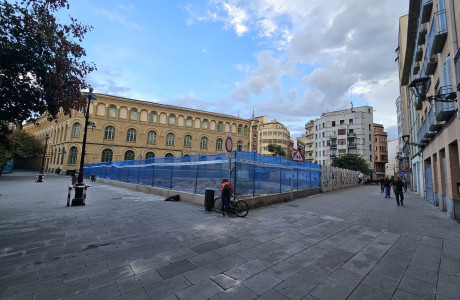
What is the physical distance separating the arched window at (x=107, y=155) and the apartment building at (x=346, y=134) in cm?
5605

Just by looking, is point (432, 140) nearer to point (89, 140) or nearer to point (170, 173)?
point (170, 173)

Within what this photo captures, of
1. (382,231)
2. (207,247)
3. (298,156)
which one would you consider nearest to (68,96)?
(207,247)

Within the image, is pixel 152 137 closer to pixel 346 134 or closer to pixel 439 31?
pixel 439 31

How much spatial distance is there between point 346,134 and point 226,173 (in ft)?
193

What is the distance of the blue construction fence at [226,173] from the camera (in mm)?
9617

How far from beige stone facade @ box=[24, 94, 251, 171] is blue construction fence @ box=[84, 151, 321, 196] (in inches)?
1142

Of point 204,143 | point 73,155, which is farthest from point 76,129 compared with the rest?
point 204,143

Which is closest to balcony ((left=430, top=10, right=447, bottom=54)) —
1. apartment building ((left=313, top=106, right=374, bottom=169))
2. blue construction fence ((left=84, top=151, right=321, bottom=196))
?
blue construction fence ((left=84, top=151, right=321, bottom=196))

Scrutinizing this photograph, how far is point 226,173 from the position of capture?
961 centimetres

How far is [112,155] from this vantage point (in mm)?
42125

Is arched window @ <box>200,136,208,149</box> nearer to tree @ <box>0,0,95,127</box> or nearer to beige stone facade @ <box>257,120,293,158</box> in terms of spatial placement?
beige stone facade @ <box>257,120,293,158</box>

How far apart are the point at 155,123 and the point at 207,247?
46.3 m

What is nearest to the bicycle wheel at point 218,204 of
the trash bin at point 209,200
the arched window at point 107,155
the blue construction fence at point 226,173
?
the trash bin at point 209,200

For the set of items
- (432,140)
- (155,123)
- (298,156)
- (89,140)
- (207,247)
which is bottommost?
(207,247)
